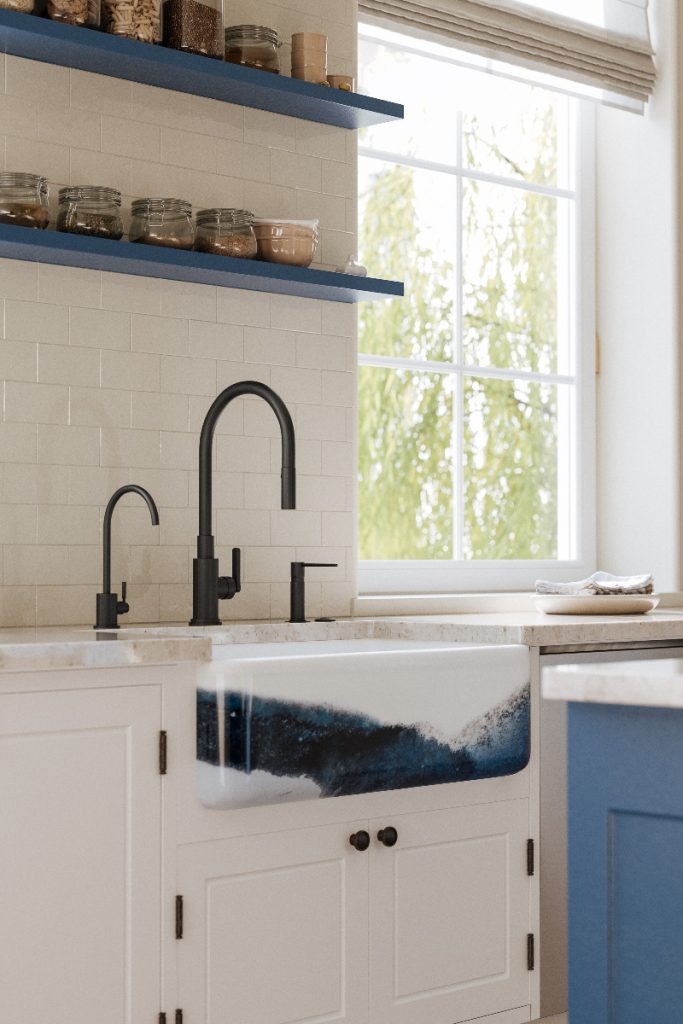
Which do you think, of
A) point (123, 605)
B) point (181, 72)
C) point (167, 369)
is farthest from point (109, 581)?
point (181, 72)

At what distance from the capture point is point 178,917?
234 centimetres

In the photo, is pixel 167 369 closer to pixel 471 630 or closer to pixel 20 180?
pixel 20 180

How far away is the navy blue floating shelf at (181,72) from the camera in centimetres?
274

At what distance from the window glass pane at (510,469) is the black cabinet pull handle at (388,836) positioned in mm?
1537

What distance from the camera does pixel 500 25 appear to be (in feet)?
13.0

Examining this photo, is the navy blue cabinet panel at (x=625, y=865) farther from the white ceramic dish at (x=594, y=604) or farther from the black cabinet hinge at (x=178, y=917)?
the white ceramic dish at (x=594, y=604)

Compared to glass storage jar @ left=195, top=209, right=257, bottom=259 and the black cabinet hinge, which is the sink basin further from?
glass storage jar @ left=195, top=209, right=257, bottom=259

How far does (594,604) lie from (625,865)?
1.90 metres

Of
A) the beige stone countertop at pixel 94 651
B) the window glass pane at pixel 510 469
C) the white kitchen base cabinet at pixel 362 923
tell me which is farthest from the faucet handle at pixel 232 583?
the window glass pane at pixel 510 469

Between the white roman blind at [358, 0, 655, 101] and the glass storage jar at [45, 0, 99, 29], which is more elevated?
the white roman blind at [358, 0, 655, 101]

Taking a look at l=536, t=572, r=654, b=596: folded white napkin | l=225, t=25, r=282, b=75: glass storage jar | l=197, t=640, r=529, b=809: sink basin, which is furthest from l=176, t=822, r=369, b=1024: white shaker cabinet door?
l=225, t=25, r=282, b=75: glass storage jar

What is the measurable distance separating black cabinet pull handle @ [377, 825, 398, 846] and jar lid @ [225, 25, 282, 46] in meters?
1.79

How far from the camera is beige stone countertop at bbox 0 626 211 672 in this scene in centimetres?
215

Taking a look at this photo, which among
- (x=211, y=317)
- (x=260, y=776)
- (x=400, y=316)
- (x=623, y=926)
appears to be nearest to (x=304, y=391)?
(x=211, y=317)
